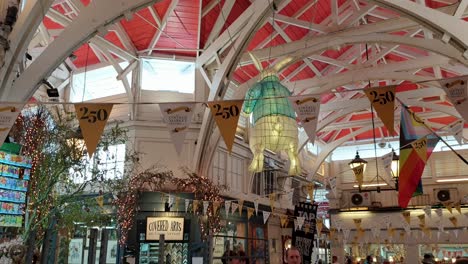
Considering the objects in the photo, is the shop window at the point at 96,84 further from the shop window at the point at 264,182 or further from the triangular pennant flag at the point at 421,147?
the triangular pennant flag at the point at 421,147

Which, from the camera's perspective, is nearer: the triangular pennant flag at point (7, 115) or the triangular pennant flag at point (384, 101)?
the triangular pennant flag at point (384, 101)

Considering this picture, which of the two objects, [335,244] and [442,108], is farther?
[335,244]

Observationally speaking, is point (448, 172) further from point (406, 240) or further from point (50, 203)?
point (50, 203)

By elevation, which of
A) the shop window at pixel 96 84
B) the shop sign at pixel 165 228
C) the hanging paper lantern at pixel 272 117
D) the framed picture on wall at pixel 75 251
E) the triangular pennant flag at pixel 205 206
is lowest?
the framed picture on wall at pixel 75 251

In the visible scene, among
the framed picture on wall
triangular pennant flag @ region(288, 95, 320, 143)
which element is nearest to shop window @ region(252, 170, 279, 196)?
the framed picture on wall

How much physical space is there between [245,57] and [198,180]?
3451mm

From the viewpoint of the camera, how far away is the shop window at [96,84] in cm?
1296

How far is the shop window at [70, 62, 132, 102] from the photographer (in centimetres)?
1296

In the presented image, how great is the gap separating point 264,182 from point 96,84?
657cm

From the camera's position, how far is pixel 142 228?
11250 mm

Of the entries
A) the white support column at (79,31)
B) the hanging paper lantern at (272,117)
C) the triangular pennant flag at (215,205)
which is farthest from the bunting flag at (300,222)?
the white support column at (79,31)

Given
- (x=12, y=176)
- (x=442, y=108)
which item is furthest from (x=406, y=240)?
(x=12, y=176)

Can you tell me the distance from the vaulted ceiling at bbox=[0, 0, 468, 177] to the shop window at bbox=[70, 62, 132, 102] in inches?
11.0

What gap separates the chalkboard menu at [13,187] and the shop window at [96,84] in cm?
614
